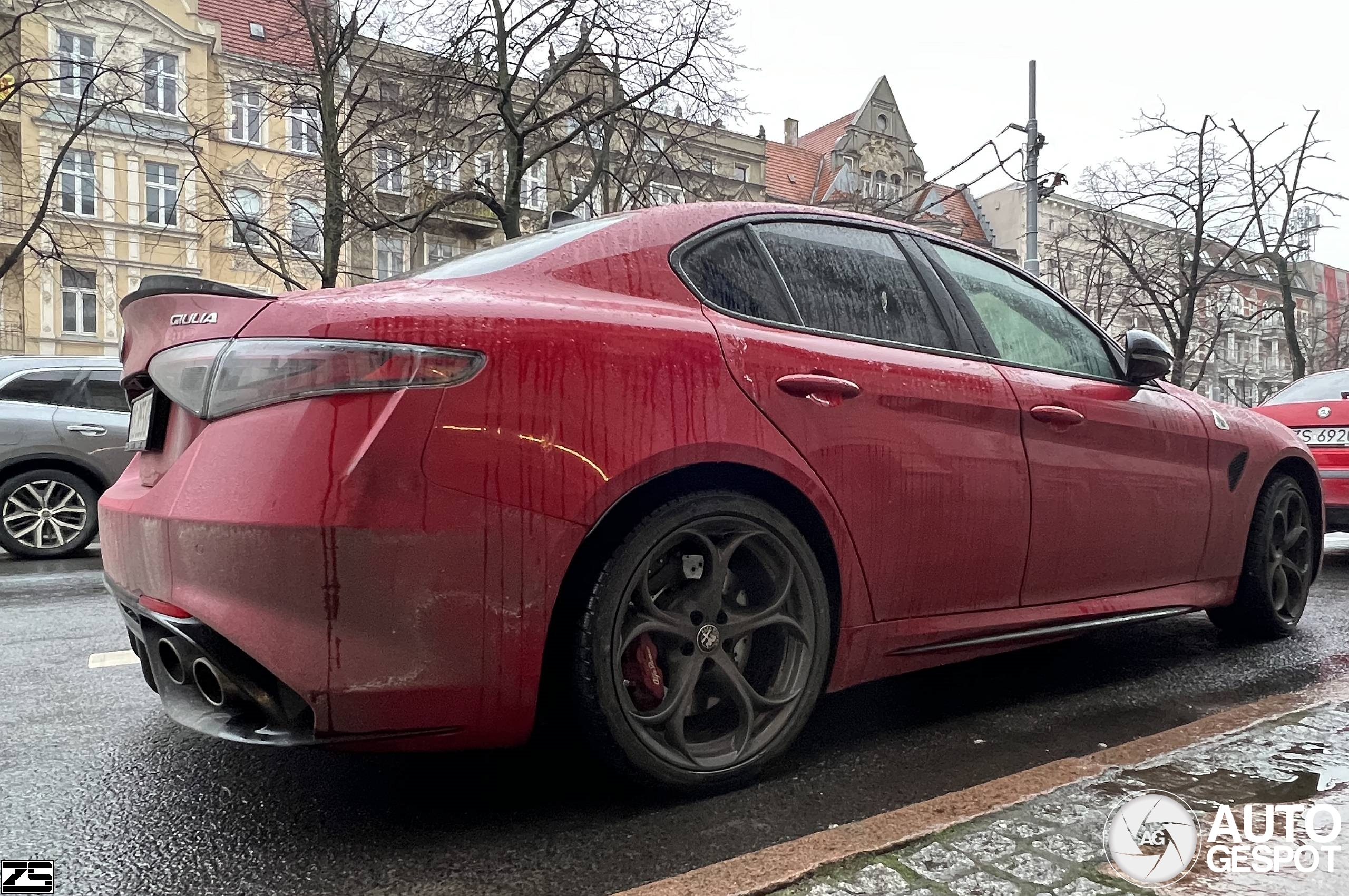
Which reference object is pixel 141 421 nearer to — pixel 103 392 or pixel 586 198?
pixel 103 392

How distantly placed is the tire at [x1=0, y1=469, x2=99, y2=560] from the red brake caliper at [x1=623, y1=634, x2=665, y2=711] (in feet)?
21.3

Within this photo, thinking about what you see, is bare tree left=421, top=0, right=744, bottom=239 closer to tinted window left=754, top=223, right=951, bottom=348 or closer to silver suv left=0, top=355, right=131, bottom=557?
silver suv left=0, top=355, right=131, bottom=557

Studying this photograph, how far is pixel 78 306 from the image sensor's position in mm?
27109

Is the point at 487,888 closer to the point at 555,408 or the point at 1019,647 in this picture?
the point at 555,408

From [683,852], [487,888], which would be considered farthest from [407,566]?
[683,852]

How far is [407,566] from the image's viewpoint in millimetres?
1848

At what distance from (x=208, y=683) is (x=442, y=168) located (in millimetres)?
17357

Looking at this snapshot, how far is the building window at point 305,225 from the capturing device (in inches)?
804

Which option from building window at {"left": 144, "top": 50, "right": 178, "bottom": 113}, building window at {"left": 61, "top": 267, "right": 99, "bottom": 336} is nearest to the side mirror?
building window at {"left": 144, "top": 50, "right": 178, "bottom": 113}

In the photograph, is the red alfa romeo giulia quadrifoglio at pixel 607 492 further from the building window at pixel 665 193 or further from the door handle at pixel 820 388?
the building window at pixel 665 193

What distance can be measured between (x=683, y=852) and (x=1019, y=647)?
4.76 ft

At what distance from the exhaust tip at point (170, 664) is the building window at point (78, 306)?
95.9 feet
